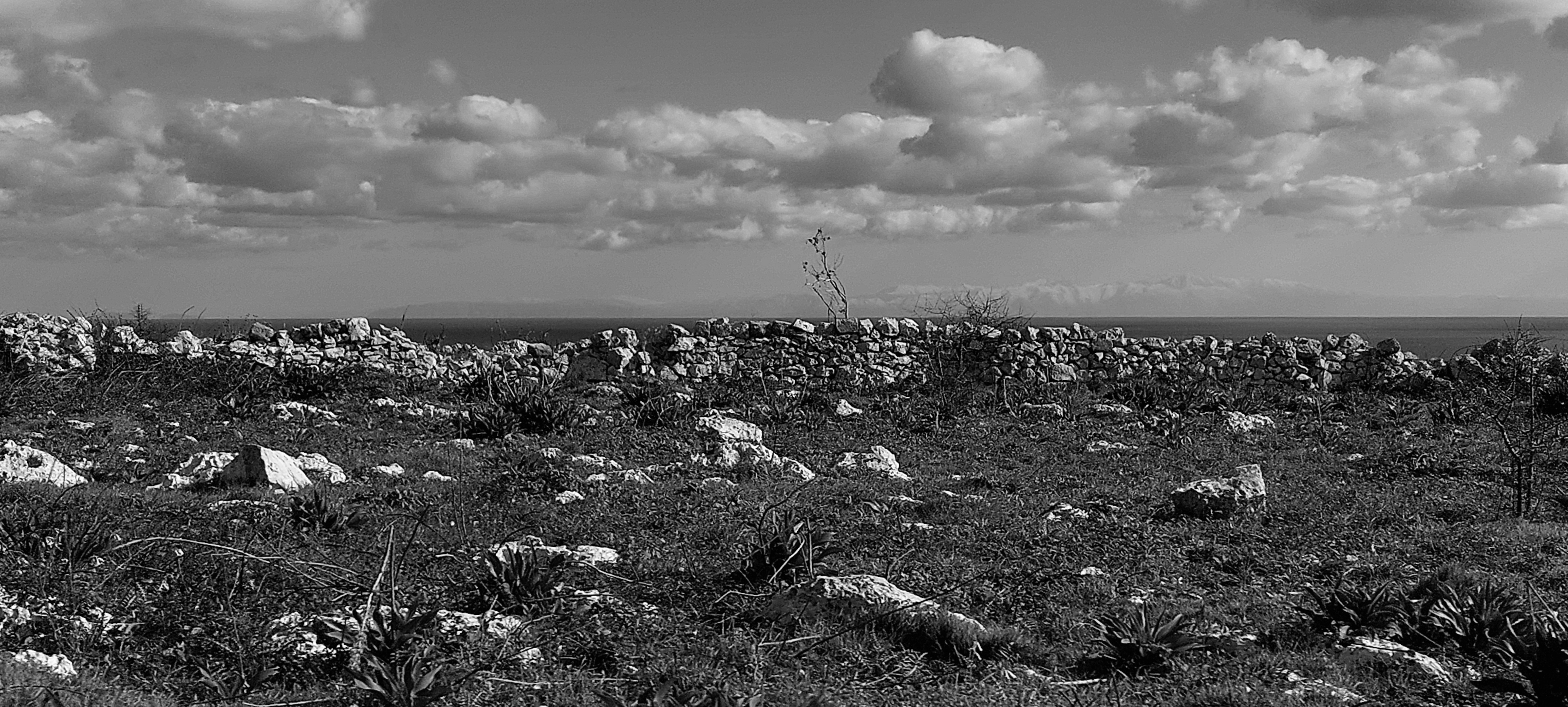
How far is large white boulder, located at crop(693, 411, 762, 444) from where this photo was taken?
1212 centimetres

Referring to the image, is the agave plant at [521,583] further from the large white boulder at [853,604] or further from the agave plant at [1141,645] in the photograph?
the agave plant at [1141,645]

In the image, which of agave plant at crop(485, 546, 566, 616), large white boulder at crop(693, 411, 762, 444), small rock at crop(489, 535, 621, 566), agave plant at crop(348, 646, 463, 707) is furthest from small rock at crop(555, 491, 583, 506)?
agave plant at crop(348, 646, 463, 707)

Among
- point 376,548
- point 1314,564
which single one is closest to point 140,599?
point 376,548

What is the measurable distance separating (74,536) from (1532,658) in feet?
22.5

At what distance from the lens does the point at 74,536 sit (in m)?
6.07

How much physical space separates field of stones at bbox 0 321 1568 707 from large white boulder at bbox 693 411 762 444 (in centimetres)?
7

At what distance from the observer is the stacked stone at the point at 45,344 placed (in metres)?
16.9

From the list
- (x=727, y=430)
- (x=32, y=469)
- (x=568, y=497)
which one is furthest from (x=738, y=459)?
(x=32, y=469)

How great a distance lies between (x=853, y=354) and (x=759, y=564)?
13.9 meters

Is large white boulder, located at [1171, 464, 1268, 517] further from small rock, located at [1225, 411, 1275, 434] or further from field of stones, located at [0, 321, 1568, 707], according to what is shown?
small rock, located at [1225, 411, 1275, 434]

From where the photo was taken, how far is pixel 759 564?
6320 mm

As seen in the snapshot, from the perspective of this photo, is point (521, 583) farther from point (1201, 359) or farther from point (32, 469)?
point (1201, 359)

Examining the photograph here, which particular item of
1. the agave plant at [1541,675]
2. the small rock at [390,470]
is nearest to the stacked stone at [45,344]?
the small rock at [390,470]

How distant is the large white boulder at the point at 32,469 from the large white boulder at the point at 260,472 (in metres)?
1.00
